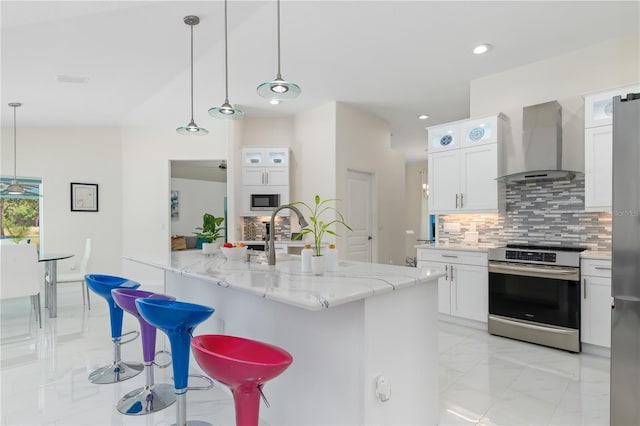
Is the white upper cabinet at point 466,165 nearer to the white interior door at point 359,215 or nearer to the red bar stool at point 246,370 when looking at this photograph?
the white interior door at point 359,215

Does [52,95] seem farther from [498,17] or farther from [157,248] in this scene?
[498,17]

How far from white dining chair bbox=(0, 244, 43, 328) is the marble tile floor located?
0.44 meters

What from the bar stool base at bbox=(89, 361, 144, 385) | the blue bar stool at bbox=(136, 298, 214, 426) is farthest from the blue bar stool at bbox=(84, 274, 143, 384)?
the blue bar stool at bbox=(136, 298, 214, 426)

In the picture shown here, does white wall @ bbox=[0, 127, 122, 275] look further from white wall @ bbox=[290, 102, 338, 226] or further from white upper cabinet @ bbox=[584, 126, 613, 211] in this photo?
white upper cabinet @ bbox=[584, 126, 613, 211]

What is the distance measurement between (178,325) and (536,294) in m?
3.26

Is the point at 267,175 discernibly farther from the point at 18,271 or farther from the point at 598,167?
the point at 598,167

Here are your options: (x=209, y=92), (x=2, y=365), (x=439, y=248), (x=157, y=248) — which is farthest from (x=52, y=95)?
(x=439, y=248)

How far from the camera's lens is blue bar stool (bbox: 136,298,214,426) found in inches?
70.7

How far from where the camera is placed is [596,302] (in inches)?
126

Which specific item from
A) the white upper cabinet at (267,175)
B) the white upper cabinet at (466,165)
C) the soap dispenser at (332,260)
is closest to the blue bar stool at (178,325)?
the soap dispenser at (332,260)

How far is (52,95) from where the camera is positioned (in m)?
4.95

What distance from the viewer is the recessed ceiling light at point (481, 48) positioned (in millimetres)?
3699

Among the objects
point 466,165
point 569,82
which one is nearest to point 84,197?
point 466,165

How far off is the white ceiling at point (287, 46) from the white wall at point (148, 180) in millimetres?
1216
